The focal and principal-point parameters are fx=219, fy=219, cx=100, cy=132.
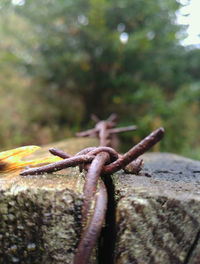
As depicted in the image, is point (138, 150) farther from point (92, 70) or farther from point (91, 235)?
point (92, 70)

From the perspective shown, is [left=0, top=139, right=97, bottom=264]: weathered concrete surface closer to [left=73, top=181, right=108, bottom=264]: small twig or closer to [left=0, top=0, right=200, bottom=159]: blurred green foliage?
[left=73, top=181, right=108, bottom=264]: small twig

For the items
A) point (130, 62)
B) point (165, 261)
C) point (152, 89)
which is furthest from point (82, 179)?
point (130, 62)

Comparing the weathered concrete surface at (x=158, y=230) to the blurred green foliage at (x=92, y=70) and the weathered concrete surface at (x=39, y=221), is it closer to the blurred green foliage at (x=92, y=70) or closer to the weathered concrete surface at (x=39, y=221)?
the weathered concrete surface at (x=39, y=221)

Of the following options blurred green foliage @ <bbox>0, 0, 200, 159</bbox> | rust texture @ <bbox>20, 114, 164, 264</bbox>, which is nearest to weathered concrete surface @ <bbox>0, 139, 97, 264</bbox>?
rust texture @ <bbox>20, 114, 164, 264</bbox>

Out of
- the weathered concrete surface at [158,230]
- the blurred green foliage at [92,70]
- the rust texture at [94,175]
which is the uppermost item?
the blurred green foliage at [92,70]

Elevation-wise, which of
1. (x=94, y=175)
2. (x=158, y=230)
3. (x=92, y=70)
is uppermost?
(x=92, y=70)

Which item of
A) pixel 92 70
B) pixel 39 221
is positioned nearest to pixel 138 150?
pixel 39 221

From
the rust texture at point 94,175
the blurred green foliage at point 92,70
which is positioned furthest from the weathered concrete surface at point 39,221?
the blurred green foliage at point 92,70
